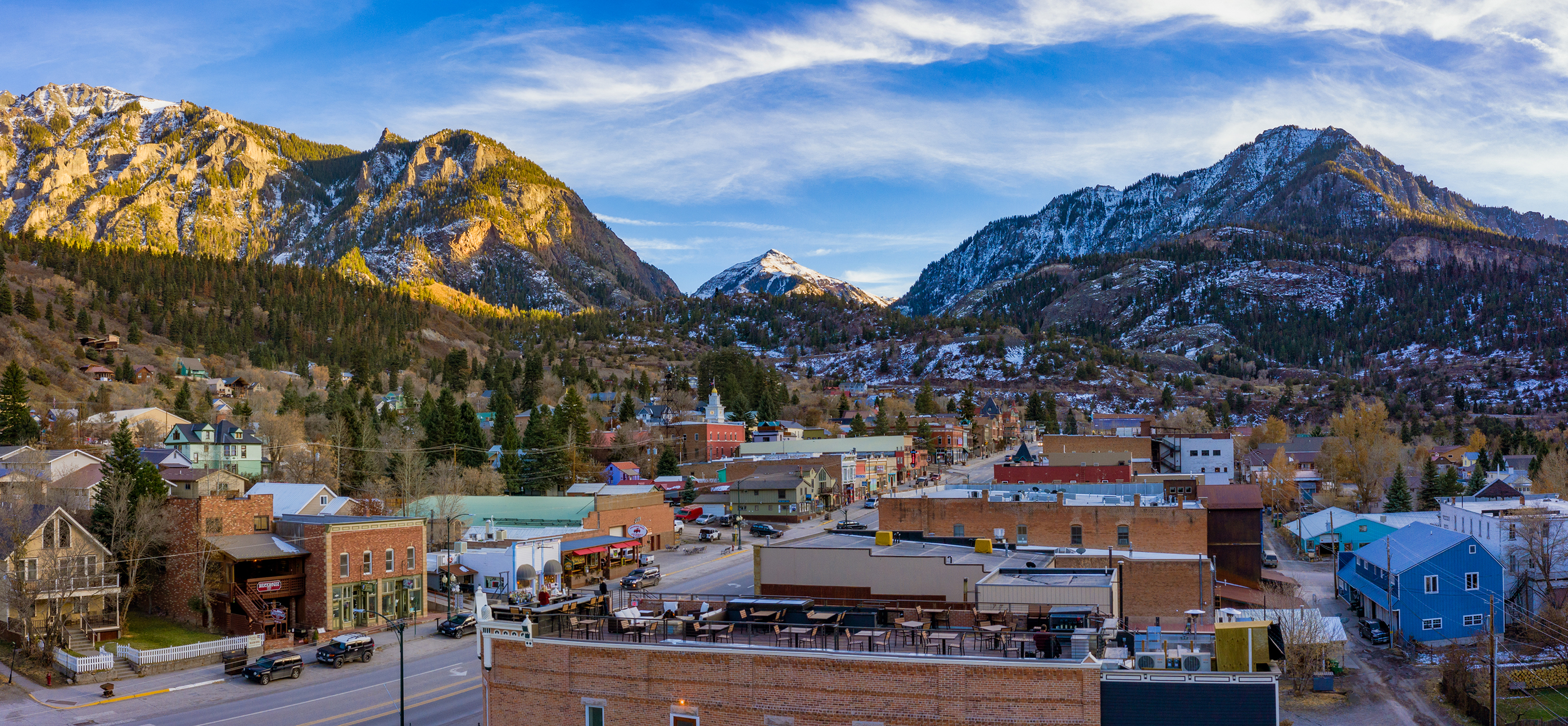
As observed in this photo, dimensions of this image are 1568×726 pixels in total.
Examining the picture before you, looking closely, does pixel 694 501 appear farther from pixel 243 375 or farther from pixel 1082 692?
pixel 243 375

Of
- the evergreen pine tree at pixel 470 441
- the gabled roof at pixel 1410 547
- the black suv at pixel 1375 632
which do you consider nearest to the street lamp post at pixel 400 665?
the black suv at pixel 1375 632

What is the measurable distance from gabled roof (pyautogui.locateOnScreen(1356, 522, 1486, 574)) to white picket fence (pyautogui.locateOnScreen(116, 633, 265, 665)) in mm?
58896

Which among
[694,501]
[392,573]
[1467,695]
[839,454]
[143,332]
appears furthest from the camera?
[143,332]

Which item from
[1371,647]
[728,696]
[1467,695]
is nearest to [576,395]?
[1371,647]

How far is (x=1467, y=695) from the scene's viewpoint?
44.2 meters

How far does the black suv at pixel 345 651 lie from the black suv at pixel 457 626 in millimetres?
4939

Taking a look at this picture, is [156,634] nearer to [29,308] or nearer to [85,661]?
[85,661]

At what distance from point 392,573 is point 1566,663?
192 feet

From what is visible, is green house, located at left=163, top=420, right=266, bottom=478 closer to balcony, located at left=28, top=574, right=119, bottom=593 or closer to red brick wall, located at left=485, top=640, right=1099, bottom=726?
balcony, located at left=28, top=574, right=119, bottom=593

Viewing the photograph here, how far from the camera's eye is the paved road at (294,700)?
36.0 meters

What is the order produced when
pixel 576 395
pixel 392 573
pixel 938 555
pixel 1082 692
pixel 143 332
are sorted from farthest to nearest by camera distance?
1. pixel 143 332
2. pixel 576 395
3. pixel 392 573
4. pixel 938 555
5. pixel 1082 692

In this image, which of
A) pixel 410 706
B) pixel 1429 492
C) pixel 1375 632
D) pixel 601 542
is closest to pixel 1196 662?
pixel 410 706

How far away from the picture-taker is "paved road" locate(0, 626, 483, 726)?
36000 millimetres

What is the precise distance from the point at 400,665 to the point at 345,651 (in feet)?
19.3
